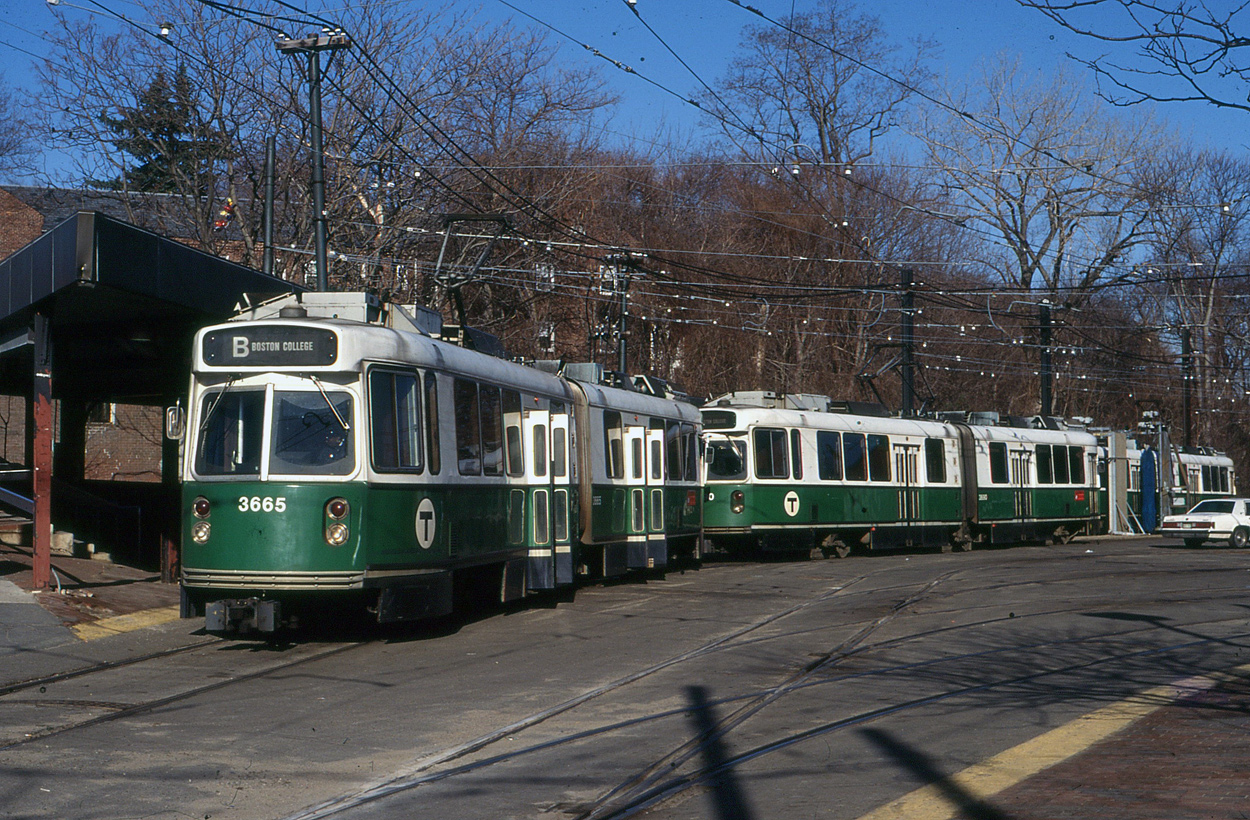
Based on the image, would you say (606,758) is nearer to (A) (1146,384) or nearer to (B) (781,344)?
(B) (781,344)

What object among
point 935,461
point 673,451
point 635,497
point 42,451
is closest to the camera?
point 42,451

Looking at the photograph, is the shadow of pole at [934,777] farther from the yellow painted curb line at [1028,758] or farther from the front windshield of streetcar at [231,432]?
the front windshield of streetcar at [231,432]

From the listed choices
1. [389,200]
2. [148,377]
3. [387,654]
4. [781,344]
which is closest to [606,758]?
[387,654]

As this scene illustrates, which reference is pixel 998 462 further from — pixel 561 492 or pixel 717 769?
pixel 717 769

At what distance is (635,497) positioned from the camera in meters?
19.4

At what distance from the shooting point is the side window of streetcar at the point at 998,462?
3291 cm

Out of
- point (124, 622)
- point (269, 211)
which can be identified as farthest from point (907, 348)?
point (124, 622)

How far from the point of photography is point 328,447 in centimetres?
1180

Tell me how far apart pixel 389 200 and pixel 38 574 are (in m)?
18.2

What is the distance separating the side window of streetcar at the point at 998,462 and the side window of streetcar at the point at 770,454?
9.34m

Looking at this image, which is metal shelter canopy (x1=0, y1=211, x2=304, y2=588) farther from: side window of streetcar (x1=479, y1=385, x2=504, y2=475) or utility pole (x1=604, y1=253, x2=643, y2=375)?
A: utility pole (x1=604, y1=253, x2=643, y2=375)

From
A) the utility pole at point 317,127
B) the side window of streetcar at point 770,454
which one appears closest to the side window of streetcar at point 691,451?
the side window of streetcar at point 770,454

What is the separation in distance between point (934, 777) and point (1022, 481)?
28.9 m

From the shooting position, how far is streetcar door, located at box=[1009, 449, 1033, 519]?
34000mm
